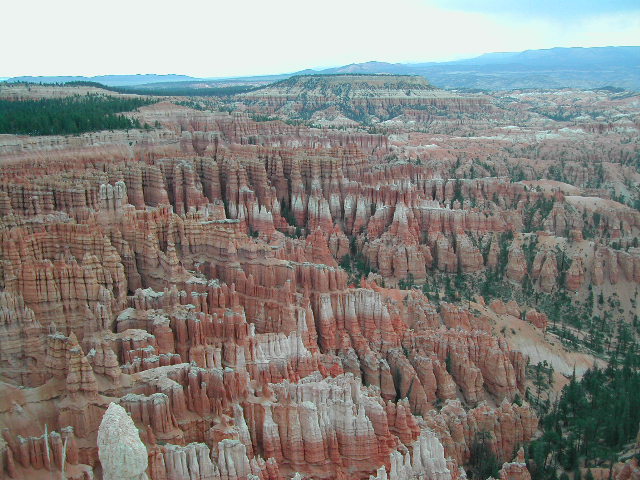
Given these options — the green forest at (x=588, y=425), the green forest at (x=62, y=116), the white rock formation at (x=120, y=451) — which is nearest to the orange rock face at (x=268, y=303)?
the green forest at (x=588, y=425)

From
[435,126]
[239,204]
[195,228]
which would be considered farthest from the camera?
[435,126]

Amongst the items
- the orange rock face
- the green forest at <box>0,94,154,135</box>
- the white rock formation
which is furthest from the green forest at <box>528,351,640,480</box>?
the green forest at <box>0,94,154,135</box>

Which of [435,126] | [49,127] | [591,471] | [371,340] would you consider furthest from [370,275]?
[435,126]

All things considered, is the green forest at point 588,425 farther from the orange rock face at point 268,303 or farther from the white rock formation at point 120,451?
the white rock formation at point 120,451

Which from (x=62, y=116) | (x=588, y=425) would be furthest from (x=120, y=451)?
(x=62, y=116)

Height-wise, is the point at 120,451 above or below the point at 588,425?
above

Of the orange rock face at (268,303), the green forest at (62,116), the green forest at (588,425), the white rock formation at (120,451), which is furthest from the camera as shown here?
the green forest at (62,116)

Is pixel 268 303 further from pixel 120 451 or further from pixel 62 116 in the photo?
pixel 62 116

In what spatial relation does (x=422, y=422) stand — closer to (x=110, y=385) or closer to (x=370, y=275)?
(x=110, y=385)
